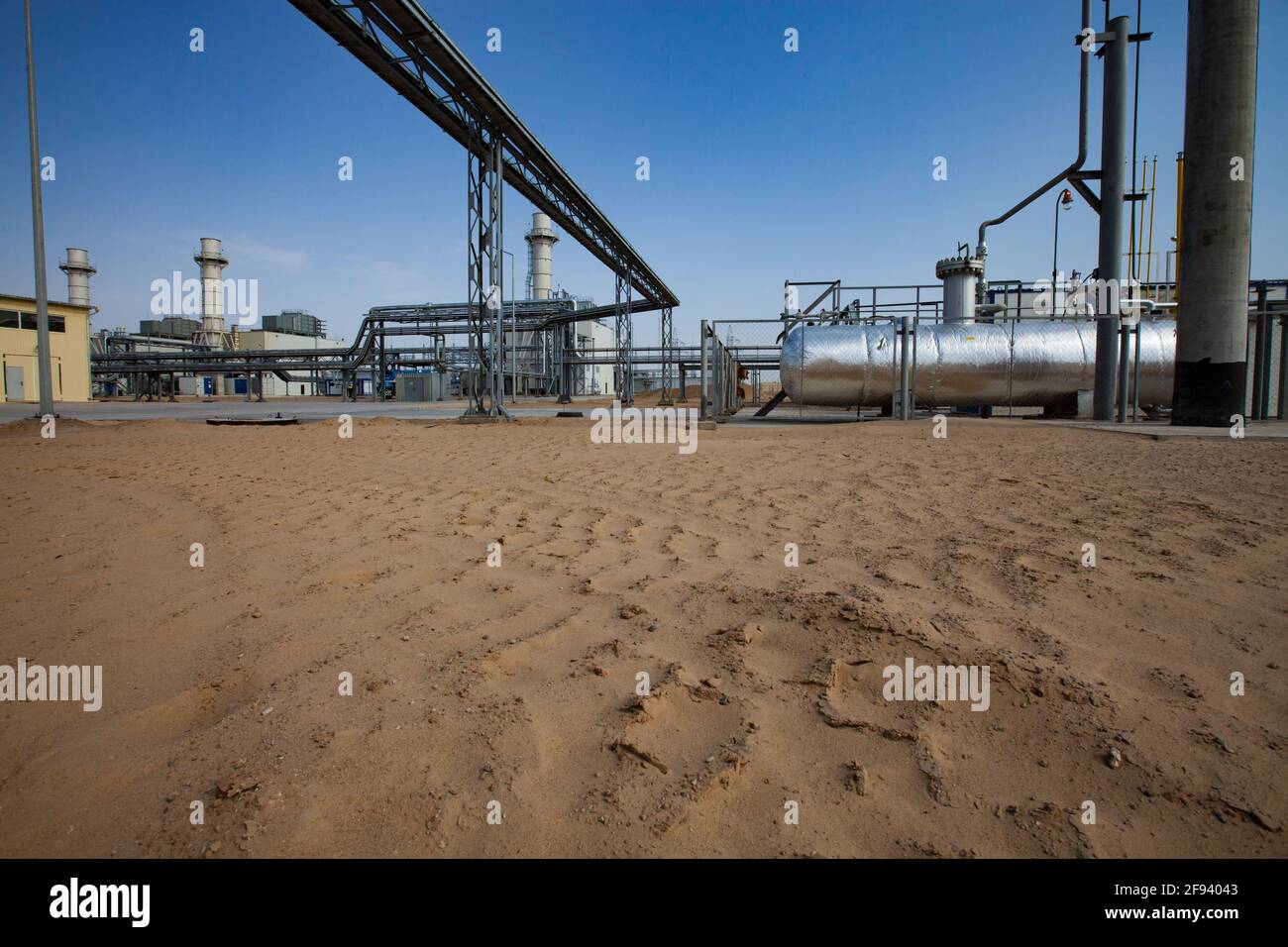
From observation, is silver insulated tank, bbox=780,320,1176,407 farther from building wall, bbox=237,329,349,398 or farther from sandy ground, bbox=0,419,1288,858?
building wall, bbox=237,329,349,398

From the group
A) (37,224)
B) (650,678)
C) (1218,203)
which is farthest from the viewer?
(37,224)

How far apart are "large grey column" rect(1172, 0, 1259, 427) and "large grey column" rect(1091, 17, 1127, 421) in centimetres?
173

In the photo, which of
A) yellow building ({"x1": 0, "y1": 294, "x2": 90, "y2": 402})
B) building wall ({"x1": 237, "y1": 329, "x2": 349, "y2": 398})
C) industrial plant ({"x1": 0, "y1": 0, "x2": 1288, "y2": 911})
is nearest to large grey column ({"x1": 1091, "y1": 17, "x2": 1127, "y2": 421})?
industrial plant ({"x1": 0, "y1": 0, "x2": 1288, "y2": 911})

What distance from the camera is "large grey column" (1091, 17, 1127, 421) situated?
43.3 ft

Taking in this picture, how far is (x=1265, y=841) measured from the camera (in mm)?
1578

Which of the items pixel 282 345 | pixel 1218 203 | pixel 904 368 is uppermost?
pixel 282 345

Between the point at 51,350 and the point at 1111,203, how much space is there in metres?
37.3

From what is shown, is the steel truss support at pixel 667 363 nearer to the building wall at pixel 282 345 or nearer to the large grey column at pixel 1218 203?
the large grey column at pixel 1218 203

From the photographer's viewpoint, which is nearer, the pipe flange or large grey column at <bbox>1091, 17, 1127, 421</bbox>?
large grey column at <bbox>1091, 17, 1127, 421</bbox>

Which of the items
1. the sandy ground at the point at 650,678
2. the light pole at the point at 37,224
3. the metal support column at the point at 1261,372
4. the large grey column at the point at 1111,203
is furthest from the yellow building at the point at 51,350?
the metal support column at the point at 1261,372

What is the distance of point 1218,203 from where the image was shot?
11062mm

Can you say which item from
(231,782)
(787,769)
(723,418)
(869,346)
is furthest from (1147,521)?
(723,418)

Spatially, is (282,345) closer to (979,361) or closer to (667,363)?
(667,363)

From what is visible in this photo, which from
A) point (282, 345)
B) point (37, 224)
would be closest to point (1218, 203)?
point (37, 224)
